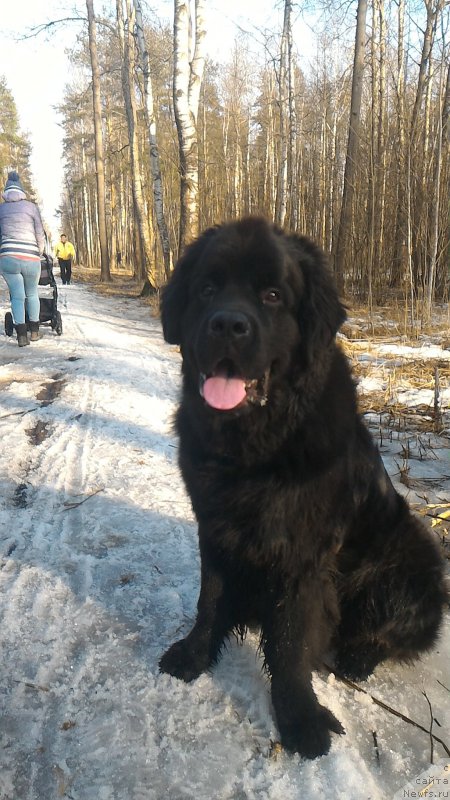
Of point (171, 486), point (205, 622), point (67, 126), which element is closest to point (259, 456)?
point (205, 622)

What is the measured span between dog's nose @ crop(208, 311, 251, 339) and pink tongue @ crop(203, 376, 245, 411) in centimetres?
16

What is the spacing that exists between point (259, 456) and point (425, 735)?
1.08m

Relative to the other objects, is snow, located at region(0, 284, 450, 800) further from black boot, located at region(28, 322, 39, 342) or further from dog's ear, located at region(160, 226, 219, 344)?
black boot, located at region(28, 322, 39, 342)

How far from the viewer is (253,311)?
1.77 metres

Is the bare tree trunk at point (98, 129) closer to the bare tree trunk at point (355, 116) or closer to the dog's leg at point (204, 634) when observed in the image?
the bare tree trunk at point (355, 116)

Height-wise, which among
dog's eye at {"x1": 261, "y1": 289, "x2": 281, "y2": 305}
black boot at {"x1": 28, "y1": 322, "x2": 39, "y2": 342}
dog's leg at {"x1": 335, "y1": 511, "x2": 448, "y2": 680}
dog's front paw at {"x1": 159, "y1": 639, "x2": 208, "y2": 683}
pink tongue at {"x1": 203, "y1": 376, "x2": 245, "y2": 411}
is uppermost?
dog's eye at {"x1": 261, "y1": 289, "x2": 281, "y2": 305}

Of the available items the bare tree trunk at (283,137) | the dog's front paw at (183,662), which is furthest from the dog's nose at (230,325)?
the bare tree trunk at (283,137)

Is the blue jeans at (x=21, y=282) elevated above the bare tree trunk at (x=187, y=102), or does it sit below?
below

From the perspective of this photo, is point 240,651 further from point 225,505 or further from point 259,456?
point 259,456

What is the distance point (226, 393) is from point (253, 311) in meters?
0.30

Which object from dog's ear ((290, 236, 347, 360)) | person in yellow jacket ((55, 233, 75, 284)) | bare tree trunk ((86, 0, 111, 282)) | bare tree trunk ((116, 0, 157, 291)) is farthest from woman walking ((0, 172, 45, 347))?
bare tree trunk ((86, 0, 111, 282))

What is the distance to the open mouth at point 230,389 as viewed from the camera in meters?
1.75

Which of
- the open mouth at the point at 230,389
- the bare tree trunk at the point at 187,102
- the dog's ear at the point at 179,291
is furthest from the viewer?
the bare tree trunk at the point at 187,102

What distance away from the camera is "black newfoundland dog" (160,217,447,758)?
5.63 feet
